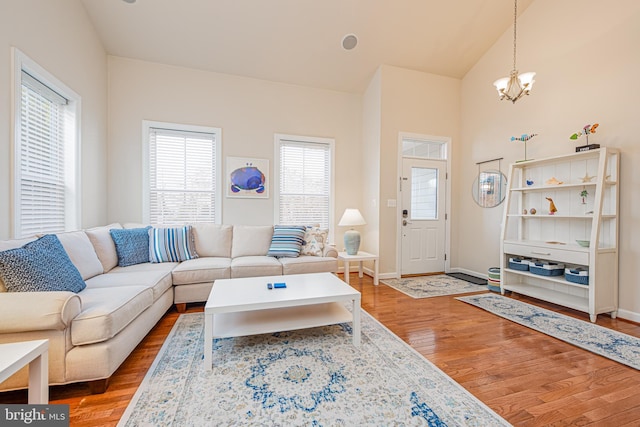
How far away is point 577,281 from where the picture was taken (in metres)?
2.79

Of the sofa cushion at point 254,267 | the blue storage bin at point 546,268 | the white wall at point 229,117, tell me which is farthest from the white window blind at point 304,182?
the blue storage bin at point 546,268

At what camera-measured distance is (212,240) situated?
348 centimetres

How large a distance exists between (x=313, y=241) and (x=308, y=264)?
1.41ft

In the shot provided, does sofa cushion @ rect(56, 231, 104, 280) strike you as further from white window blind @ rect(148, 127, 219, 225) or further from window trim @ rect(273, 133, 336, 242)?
window trim @ rect(273, 133, 336, 242)

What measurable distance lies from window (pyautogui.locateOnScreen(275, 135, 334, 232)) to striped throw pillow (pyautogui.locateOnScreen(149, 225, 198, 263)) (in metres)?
1.39

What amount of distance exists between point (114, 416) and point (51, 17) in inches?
134

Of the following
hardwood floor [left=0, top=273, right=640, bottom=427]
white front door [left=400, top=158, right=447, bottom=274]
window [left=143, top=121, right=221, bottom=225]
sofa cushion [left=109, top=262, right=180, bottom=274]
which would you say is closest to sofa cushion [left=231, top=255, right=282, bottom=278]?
sofa cushion [left=109, top=262, right=180, bottom=274]

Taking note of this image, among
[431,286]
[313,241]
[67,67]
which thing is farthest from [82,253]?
[431,286]

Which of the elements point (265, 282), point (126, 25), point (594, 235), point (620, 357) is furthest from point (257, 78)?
point (620, 357)

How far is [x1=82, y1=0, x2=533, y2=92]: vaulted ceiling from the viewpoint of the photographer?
3.23 m

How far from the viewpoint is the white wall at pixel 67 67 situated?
2.08 metres

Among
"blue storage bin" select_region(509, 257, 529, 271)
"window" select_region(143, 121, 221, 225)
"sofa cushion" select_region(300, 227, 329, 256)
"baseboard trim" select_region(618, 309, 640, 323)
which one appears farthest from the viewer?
"window" select_region(143, 121, 221, 225)

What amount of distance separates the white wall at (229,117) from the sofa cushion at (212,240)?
52cm

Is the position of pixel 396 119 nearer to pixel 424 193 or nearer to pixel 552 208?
pixel 424 193
